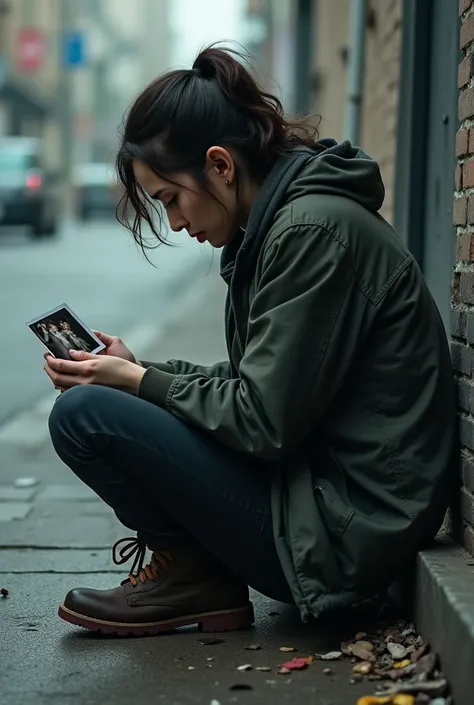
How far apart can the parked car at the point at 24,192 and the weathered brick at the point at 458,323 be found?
23.4 metres

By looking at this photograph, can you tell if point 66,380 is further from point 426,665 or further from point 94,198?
point 94,198

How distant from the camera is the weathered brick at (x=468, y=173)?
10.5 ft

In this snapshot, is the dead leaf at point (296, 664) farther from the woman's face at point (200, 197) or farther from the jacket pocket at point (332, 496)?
the woman's face at point (200, 197)

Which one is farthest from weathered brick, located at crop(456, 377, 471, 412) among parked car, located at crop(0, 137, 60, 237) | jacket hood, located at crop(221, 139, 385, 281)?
parked car, located at crop(0, 137, 60, 237)

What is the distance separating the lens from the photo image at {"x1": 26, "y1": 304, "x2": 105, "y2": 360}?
3.29 metres

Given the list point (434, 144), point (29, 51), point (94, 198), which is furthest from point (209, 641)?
point (29, 51)

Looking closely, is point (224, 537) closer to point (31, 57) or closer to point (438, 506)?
point (438, 506)

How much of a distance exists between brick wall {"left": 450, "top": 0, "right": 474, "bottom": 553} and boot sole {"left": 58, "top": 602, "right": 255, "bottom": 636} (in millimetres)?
579

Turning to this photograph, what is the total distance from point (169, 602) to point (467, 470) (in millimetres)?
809

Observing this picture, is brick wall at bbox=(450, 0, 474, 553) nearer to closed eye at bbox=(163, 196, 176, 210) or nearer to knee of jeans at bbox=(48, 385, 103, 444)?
closed eye at bbox=(163, 196, 176, 210)

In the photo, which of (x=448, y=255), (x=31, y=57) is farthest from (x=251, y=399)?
(x=31, y=57)

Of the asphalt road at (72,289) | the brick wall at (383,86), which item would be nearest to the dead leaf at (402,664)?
the asphalt road at (72,289)

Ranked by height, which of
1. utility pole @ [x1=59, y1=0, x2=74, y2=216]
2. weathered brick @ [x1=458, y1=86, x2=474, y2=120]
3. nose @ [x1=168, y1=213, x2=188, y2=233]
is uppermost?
utility pole @ [x1=59, y1=0, x2=74, y2=216]

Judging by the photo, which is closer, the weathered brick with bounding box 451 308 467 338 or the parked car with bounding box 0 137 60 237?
the weathered brick with bounding box 451 308 467 338
